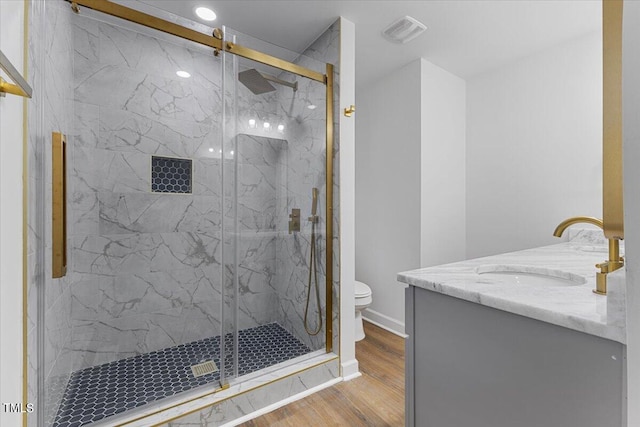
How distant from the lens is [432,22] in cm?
205

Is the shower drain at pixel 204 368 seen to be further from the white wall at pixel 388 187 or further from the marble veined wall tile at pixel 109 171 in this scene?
the white wall at pixel 388 187

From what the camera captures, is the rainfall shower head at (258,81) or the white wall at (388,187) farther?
the white wall at (388,187)

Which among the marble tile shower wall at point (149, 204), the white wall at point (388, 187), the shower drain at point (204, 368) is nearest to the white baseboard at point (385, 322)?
the white wall at point (388, 187)

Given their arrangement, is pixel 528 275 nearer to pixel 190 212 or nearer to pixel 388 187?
pixel 388 187

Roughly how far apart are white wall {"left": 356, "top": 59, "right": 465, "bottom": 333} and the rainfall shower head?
1243mm

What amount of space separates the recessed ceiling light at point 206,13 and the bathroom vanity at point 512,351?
2061 millimetres

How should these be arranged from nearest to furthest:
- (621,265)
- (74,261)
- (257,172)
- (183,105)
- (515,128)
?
(621,265)
(74,261)
(257,172)
(183,105)
(515,128)

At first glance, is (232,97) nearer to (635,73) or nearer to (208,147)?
(208,147)

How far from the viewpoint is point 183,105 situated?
2.22m

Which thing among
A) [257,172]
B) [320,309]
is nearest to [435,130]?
[257,172]

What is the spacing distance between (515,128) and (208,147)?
2.71 m

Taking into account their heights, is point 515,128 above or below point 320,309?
above

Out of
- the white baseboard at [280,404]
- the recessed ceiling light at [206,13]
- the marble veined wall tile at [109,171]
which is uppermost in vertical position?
the recessed ceiling light at [206,13]

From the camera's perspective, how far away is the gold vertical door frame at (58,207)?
1.25 m
